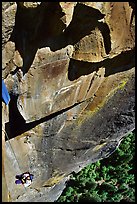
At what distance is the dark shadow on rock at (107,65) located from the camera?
5.95 metres

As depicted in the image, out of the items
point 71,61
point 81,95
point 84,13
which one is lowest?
point 81,95

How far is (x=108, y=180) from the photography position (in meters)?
12.5

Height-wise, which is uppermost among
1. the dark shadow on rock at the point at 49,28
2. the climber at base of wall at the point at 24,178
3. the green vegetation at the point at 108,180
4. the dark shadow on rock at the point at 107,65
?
the dark shadow on rock at the point at 49,28

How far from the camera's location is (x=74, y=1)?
191 inches

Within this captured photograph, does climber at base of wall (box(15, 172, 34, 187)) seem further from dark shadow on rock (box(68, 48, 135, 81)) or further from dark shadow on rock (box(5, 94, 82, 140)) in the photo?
dark shadow on rock (box(68, 48, 135, 81))

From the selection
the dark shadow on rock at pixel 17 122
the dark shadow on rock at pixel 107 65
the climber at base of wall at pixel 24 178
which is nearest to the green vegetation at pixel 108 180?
the climber at base of wall at pixel 24 178

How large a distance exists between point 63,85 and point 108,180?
22.3ft

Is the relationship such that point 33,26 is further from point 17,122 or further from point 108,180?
point 108,180

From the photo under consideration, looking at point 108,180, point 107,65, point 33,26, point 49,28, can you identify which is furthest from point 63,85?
point 108,180

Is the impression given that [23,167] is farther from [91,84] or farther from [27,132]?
[91,84]

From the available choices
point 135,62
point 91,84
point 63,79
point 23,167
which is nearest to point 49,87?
point 63,79

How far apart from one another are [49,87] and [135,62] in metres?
1.14

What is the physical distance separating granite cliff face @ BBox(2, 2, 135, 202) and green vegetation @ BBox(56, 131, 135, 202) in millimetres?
3285

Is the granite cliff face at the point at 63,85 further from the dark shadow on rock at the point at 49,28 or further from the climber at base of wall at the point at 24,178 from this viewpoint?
the climber at base of wall at the point at 24,178
